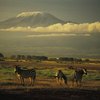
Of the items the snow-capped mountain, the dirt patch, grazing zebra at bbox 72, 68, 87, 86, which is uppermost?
the snow-capped mountain

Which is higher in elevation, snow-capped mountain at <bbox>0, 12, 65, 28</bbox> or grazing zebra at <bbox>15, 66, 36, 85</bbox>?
snow-capped mountain at <bbox>0, 12, 65, 28</bbox>

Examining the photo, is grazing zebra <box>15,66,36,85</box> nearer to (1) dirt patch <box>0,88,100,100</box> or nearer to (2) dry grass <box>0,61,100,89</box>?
(2) dry grass <box>0,61,100,89</box>

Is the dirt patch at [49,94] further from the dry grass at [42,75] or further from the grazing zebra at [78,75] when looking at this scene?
the grazing zebra at [78,75]

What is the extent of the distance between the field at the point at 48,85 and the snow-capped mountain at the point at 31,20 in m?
1.18

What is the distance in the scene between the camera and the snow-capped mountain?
8.17 meters

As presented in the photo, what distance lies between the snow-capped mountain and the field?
3.87ft

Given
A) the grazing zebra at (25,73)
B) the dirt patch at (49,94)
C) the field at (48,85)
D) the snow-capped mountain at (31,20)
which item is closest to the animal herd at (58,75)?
the grazing zebra at (25,73)

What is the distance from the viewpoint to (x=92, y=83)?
8.01 metres

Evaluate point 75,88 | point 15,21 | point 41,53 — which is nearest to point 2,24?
point 15,21

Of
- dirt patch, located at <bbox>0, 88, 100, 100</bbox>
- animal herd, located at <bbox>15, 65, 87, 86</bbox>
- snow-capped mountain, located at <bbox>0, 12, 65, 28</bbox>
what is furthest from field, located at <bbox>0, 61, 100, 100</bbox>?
snow-capped mountain, located at <bbox>0, 12, 65, 28</bbox>

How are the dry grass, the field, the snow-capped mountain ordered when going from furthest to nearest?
the snow-capped mountain < the dry grass < the field

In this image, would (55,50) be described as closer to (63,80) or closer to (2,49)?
(63,80)

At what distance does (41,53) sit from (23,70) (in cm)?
77

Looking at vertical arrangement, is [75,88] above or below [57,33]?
below
